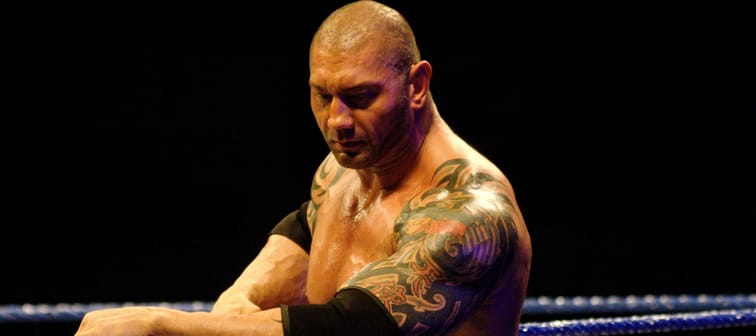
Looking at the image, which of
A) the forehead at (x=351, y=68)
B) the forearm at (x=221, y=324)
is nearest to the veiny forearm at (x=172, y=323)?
the forearm at (x=221, y=324)

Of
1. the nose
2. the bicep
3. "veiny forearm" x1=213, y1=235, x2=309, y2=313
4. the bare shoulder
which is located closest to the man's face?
the nose

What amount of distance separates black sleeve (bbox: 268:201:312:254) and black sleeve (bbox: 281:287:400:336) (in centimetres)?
67

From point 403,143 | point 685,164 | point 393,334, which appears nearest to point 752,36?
point 685,164

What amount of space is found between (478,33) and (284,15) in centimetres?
85

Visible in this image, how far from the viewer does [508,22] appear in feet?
13.6

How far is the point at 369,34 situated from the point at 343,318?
51cm

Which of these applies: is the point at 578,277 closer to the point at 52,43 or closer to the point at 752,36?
the point at 752,36

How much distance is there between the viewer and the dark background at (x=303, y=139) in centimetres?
410

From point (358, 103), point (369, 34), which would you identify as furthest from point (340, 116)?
point (369, 34)

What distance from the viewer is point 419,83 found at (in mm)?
1697

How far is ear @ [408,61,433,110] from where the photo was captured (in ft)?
5.51

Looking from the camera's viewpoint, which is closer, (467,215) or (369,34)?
(467,215)

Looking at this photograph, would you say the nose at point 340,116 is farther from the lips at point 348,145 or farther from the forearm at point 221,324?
the forearm at point 221,324

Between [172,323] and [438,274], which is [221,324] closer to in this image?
[172,323]
